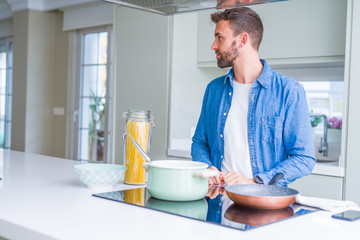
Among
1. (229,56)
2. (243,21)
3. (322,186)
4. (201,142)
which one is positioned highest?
(243,21)

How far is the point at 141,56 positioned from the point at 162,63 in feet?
0.78

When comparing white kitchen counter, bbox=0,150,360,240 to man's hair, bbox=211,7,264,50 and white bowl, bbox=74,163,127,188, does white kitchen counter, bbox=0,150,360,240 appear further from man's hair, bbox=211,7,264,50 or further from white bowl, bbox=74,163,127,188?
man's hair, bbox=211,7,264,50

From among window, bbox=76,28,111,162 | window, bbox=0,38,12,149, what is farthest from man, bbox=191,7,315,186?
window, bbox=0,38,12,149

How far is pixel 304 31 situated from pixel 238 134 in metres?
1.35

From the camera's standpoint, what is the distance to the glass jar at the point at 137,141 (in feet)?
5.27

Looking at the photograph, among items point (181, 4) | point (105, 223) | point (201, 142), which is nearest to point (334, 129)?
point (201, 142)

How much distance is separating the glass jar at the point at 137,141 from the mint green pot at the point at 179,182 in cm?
34

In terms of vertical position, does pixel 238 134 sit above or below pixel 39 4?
below

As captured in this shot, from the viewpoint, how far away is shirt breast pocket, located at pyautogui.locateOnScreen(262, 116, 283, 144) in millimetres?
1755

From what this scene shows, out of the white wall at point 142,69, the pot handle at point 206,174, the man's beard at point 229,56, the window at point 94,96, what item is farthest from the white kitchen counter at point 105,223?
the window at point 94,96

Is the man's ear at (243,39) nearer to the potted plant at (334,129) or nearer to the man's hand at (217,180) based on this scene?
the man's hand at (217,180)

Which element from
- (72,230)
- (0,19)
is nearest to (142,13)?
(72,230)

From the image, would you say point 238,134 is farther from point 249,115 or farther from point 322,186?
point 322,186

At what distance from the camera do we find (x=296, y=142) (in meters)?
1.69
